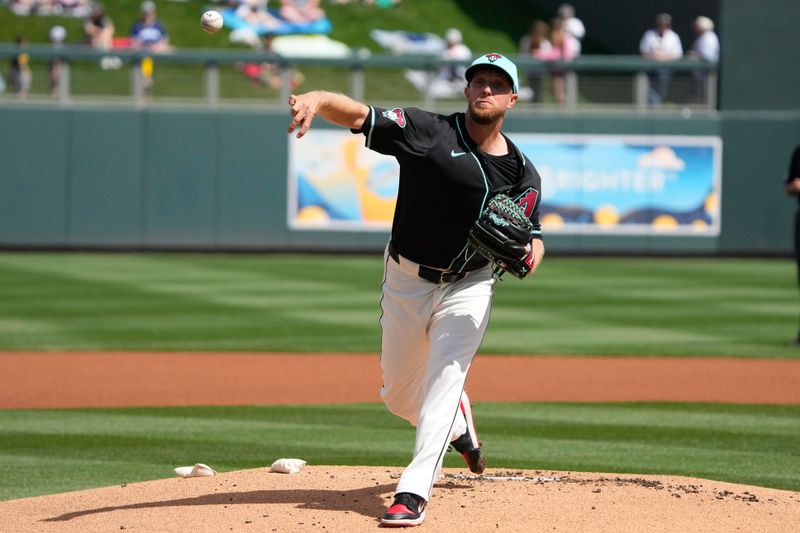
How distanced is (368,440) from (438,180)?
296 cm

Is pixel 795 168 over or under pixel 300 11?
under

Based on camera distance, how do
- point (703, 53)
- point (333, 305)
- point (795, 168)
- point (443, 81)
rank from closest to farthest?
point (795, 168) < point (333, 305) < point (443, 81) < point (703, 53)

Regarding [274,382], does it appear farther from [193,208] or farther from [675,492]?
[193,208]

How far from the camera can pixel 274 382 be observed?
10500mm

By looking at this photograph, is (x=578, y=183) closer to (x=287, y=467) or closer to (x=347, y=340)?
(x=347, y=340)

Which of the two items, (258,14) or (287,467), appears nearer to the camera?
(287,467)

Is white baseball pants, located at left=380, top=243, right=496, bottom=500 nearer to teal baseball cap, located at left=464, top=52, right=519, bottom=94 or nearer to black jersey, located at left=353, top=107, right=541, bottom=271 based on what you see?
black jersey, located at left=353, top=107, right=541, bottom=271

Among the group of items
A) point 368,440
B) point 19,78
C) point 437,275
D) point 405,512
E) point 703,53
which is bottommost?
point 368,440

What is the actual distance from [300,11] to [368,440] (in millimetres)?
20265

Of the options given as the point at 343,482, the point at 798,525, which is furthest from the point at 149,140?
the point at 798,525

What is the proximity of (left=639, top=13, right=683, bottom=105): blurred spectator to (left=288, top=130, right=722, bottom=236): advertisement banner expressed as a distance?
727 mm

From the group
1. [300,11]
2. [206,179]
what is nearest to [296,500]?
→ [206,179]

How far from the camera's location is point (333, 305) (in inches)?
607

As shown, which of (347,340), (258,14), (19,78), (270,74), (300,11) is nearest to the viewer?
(347,340)
